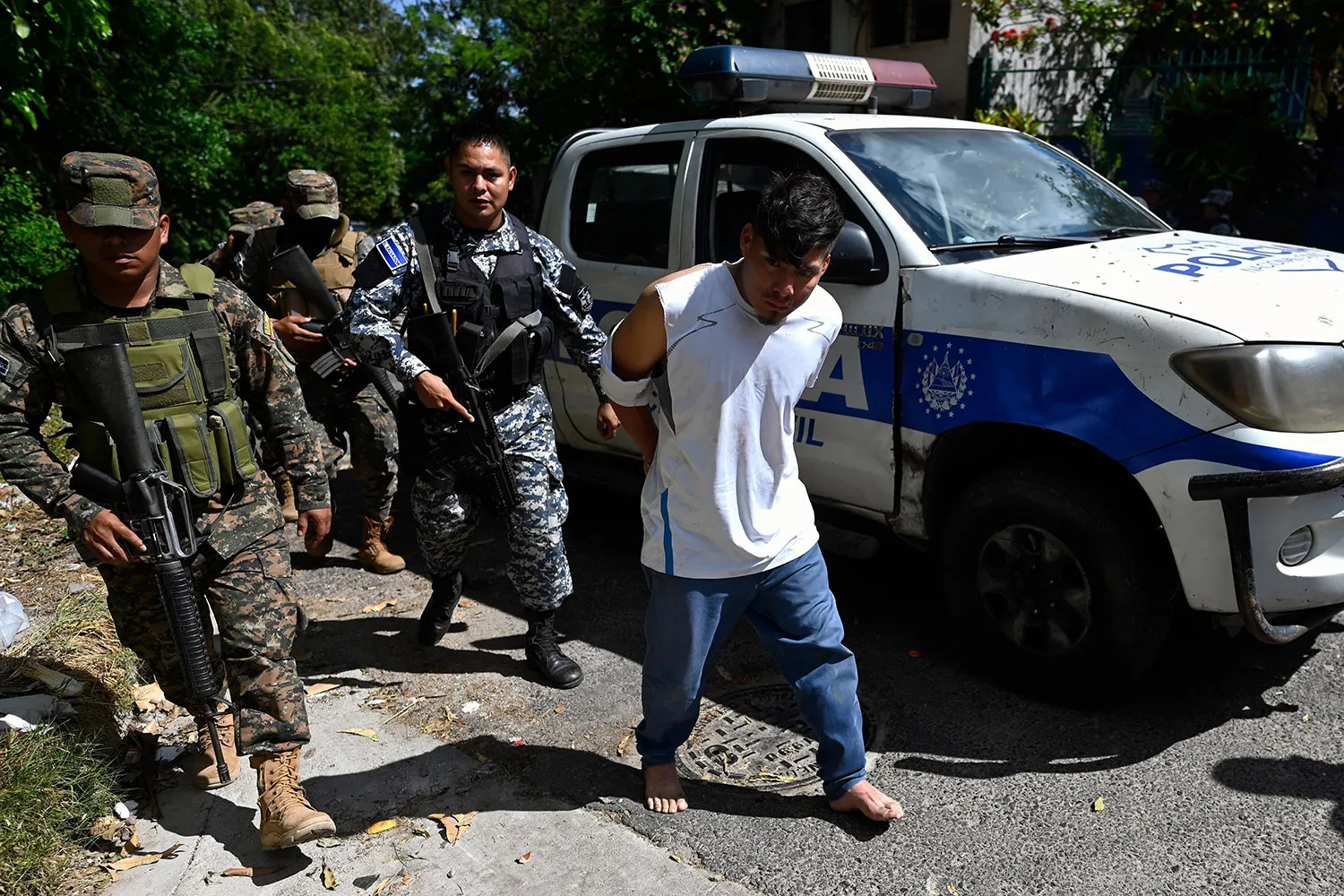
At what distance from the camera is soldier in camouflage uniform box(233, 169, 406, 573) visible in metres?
5.10

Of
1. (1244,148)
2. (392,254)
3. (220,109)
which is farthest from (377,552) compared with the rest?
(220,109)

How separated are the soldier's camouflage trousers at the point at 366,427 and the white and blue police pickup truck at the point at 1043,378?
4.45 ft

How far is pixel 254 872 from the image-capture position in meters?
2.89

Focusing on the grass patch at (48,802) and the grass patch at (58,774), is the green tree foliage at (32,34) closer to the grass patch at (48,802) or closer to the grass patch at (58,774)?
the grass patch at (58,774)

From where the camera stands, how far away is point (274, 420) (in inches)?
124

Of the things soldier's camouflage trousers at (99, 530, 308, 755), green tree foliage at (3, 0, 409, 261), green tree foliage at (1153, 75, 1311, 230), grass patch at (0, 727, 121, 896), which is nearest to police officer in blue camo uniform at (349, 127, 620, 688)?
soldier's camouflage trousers at (99, 530, 308, 755)

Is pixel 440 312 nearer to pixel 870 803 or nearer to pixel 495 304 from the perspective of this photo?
pixel 495 304

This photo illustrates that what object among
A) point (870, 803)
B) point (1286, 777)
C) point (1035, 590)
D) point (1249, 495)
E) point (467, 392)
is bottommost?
point (1286, 777)

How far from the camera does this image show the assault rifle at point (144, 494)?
2717mm

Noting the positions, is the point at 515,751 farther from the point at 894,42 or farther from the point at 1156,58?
the point at 894,42

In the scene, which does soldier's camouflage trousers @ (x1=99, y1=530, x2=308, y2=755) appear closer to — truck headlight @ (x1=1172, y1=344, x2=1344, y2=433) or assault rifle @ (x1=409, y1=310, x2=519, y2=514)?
assault rifle @ (x1=409, y1=310, x2=519, y2=514)

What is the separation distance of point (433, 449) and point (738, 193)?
1668 mm

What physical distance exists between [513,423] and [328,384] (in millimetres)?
1745

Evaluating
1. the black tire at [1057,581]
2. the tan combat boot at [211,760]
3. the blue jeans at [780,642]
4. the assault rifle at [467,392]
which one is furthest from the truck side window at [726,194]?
the tan combat boot at [211,760]
